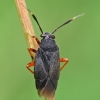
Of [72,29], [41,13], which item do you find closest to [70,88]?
[72,29]

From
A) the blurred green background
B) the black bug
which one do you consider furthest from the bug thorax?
the blurred green background

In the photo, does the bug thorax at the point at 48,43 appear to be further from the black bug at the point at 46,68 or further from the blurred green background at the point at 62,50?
the blurred green background at the point at 62,50

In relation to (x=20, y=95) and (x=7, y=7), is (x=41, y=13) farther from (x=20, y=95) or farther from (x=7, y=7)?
(x=20, y=95)

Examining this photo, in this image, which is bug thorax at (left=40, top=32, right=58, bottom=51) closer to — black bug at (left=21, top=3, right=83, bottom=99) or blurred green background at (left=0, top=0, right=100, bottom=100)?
black bug at (left=21, top=3, right=83, bottom=99)

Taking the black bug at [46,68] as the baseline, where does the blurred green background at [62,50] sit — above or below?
above

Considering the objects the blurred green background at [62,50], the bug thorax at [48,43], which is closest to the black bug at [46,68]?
the bug thorax at [48,43]

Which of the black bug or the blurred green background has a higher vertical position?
the blurred green background

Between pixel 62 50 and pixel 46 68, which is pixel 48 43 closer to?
pixel 46 68

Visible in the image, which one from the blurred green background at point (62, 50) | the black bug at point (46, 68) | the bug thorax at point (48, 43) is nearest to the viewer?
the black bug at point (46, 68)

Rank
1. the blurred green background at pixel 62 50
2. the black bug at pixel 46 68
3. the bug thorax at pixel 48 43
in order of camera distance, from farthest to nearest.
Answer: the blurred green background at pixel 62 50 → the bug thorax at pixel 48 43 → the black bug at pixel 46 68
